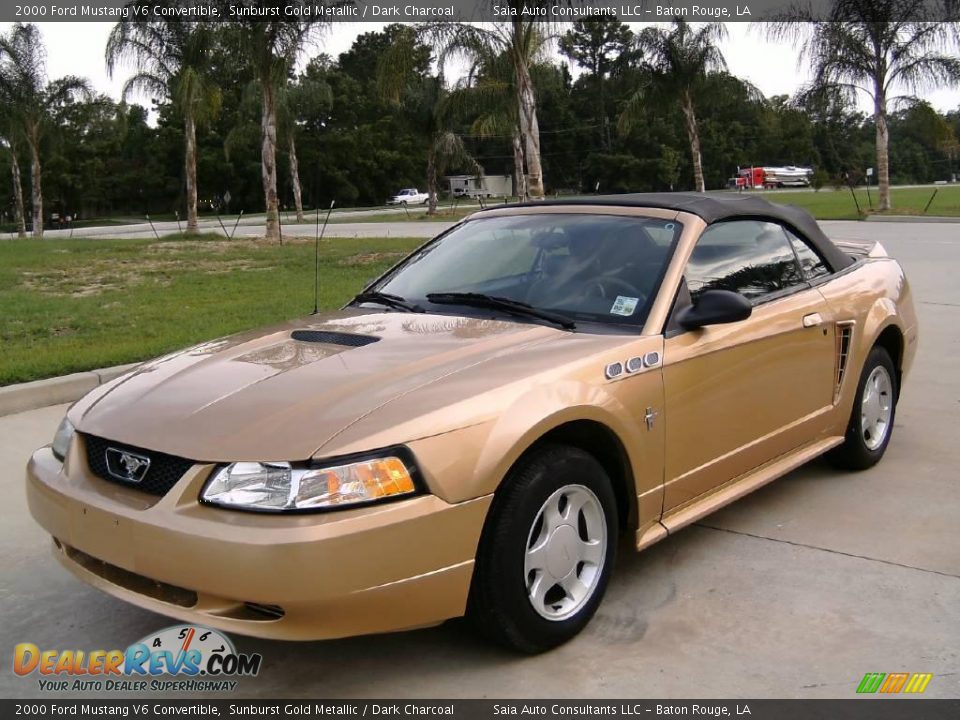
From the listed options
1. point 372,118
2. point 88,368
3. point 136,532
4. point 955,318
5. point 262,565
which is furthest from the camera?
point 372,118

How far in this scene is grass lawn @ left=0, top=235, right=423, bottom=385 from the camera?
26.2 ft

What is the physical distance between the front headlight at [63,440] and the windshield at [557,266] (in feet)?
4.80

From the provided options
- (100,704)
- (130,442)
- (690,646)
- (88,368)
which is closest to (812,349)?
(690,646)

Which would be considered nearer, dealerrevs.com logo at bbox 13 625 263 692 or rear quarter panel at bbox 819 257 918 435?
dealerrevs.com logo at bbox 13 625 263 692

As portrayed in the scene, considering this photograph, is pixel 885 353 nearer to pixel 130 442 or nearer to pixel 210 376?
pixel 210 376

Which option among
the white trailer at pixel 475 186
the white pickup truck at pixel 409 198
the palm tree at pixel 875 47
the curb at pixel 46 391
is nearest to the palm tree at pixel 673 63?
the palm tree at pixel 875 47

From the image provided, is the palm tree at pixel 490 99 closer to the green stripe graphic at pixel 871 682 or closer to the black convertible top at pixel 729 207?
the black convertible top at pixel 729 207

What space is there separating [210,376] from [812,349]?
263 cm

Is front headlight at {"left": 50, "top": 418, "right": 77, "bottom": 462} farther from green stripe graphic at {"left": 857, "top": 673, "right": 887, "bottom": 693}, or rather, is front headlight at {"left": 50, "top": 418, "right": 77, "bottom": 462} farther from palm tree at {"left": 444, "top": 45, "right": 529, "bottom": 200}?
palm tree at {"left": 444, "top": 45, "right": 529, "bottom": 200}

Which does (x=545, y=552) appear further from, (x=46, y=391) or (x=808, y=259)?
(x=46, y=391)

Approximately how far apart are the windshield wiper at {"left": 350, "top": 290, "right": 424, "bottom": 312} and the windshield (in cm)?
3

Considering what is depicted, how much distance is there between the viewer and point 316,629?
265 cm

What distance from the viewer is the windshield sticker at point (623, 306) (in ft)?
12.0

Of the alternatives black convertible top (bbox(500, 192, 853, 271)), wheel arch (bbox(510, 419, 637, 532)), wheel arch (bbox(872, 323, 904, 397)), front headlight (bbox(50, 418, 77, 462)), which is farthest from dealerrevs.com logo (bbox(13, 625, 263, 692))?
wheel arch (bbox(872, 323, 904, 397))
